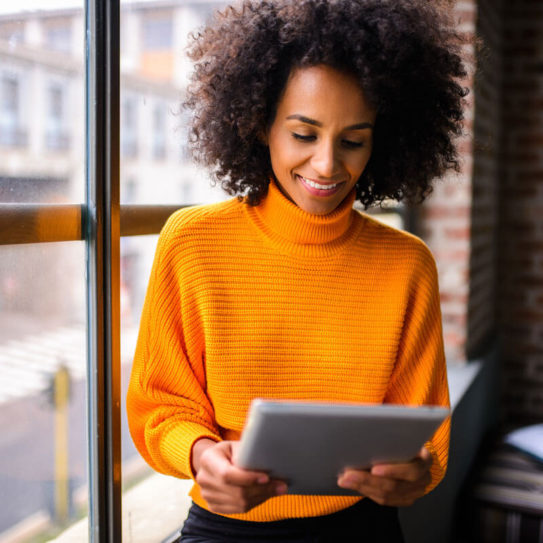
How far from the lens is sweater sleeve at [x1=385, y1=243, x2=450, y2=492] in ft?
3.94

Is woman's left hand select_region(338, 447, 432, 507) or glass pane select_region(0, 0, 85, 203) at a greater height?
glass pane select_region(0, 0, 85, 203)

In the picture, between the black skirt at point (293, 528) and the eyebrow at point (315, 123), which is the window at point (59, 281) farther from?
the eyebrow at point (315, 123)

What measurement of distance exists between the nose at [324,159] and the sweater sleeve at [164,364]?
0.82 ft

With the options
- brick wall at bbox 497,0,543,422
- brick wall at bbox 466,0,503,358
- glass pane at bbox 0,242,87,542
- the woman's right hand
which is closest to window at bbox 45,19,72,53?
glass pane at bbox 0,242,87,542

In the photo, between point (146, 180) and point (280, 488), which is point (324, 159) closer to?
Result: point (280, 488)

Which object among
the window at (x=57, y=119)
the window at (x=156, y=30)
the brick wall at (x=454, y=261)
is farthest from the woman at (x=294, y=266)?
the brick wall at (x=454, y=261)

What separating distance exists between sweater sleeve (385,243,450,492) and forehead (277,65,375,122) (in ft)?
1.01

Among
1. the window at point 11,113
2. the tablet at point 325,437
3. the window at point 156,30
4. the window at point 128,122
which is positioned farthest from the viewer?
the window at point 156,30

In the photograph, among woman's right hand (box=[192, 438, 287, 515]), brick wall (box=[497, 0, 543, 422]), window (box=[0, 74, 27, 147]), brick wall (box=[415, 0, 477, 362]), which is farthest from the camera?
brick wall (box=[497, 0, 543, 422])

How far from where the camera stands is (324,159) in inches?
41.8

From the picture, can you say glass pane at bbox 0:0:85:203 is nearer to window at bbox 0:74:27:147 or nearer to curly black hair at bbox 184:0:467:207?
window at bbox 0:74:27:147

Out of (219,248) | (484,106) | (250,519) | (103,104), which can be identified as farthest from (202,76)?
(484,106)

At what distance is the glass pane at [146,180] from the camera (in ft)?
4.43

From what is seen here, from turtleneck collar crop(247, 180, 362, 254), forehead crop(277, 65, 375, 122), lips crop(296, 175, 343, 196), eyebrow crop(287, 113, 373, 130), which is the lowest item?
turtleneck collar crop(247, 180, 362, 254)
